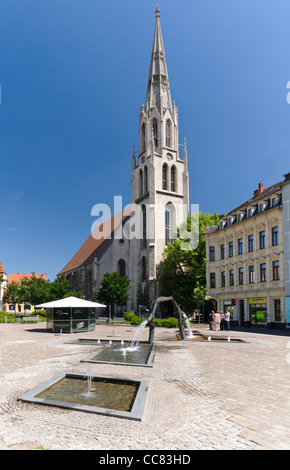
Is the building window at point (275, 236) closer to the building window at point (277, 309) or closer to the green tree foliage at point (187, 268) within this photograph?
the building window at point (277, 309)

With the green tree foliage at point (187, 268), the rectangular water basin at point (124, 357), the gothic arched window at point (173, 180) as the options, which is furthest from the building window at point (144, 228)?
the rectangular water basin at point (124, 357)

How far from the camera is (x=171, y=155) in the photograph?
57688 millimetres

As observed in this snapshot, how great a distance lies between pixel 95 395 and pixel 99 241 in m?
63.3

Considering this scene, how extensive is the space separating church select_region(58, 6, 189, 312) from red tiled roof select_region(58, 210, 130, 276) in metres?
0.36

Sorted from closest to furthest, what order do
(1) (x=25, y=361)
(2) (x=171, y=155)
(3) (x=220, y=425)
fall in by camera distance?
1. (3) (x=220, y=425)
2. (1) (x=25, y=361)
3. (2) (x=171, y=155)

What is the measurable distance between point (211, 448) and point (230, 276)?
32623 mm

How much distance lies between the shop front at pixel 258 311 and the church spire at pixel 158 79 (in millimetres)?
39540

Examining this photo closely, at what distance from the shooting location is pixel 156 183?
54562 millimetres

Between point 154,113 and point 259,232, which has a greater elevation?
point 154,113

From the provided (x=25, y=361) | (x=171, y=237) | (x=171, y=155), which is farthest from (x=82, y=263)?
(x=25, y=361)
